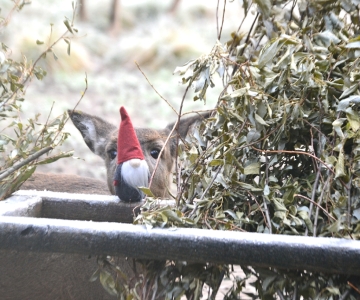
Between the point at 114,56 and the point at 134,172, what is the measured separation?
15051mm

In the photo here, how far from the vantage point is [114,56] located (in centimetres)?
1838

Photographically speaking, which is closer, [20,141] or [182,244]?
[182,244]

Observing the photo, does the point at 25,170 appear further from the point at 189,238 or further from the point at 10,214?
the point at 189,238

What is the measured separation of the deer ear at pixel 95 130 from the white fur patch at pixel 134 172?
2151 mm

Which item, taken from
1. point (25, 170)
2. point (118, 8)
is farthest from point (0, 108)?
point (118, 8)

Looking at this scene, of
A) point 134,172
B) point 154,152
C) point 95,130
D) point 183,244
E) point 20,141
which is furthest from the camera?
point 95,130

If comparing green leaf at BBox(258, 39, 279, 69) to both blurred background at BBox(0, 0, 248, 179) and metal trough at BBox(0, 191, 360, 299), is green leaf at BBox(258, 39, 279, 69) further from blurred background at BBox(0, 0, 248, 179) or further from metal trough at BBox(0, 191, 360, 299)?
blurred background at BBox(0, 0, 248, 179)

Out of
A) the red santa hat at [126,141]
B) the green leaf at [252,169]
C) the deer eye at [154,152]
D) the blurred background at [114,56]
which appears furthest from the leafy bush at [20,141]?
the blurred background at [114,56]

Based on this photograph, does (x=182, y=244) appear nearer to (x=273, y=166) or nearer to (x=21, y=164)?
(x=273, y=166)

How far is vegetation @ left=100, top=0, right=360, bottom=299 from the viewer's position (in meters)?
2.95

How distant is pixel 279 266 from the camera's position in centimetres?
271

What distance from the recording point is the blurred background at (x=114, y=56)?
13.0 m

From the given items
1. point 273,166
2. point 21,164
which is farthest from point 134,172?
point 273,166

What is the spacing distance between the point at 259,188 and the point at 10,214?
4.39 ft
